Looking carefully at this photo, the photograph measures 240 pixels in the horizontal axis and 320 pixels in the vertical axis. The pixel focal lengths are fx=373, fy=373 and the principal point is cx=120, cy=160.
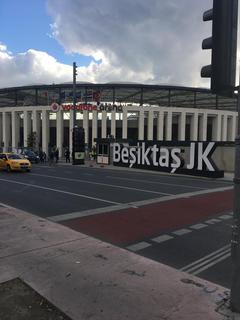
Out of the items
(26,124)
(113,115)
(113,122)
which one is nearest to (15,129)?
(26,124)

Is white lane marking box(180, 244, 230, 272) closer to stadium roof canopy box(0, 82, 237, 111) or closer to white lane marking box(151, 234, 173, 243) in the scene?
white lane marking box(151, 234, 173, 243)

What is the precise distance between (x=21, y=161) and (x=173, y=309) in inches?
898

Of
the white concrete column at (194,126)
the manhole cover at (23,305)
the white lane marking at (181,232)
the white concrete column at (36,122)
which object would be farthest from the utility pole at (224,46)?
the white concrete column at (194,126)

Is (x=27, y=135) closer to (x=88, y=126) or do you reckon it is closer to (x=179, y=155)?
(x=88, y=126)

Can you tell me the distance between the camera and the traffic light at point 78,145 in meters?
37.7

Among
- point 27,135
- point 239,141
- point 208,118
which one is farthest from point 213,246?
point 208,118

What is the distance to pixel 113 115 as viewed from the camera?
198 ft

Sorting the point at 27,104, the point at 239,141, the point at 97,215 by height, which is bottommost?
the point at 97,215

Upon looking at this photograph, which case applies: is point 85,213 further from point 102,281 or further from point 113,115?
point 113,115

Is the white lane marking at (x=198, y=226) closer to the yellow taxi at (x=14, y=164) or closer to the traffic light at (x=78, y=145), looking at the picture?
the yellow taxi at (x=14, y=164)

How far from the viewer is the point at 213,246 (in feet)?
23.9

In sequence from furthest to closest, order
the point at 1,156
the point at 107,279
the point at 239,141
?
the point at 1,156
the point at 107,279
the point at 239,141

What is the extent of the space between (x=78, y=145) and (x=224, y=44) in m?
34.4

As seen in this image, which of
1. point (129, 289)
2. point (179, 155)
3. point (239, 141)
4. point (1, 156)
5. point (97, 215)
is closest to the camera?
point (239, 141)
